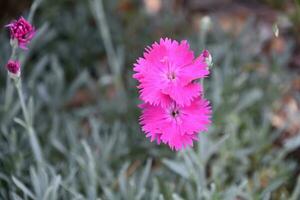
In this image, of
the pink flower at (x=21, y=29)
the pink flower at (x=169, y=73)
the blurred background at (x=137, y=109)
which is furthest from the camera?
the blurred background at (x=137, y=109)

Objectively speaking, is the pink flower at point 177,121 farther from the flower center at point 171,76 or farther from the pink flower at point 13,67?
the pink flower at point 13,67

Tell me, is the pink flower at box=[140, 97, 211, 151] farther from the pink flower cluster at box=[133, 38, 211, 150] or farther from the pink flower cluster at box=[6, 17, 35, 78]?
the pink flower cluster at box=[6, 17, 35, 78]

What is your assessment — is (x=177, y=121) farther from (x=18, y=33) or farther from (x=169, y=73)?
(x=18, y=33)

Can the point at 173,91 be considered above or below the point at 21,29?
below

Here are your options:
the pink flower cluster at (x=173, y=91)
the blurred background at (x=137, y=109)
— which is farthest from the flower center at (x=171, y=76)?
the blurred background at (x=137, y=109)

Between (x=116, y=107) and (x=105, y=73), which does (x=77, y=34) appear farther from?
(x=116, y=107)

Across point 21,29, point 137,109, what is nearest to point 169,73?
point 21,29

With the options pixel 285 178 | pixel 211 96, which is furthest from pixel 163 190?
pixel 211 96
